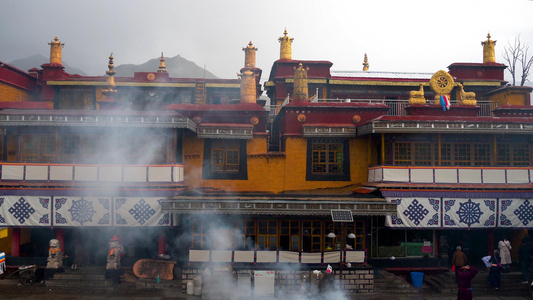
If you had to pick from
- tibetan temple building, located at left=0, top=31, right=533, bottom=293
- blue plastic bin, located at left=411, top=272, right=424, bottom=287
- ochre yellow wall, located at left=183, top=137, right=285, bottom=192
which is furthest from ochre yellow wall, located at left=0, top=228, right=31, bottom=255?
blue plastic bin, located at left=411, top=272, right=424, bottom=287

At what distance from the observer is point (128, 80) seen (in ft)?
92.8

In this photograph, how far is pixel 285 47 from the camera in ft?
96.3

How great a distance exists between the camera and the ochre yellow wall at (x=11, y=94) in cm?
2492

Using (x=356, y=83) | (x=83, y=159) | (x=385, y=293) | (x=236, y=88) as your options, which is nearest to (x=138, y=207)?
(x=83, y=159)

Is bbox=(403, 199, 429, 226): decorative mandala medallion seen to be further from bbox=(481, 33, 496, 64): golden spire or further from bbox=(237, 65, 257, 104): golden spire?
bbox=(481, 33, 496, 64): golden spire

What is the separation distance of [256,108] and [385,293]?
11.4 meters

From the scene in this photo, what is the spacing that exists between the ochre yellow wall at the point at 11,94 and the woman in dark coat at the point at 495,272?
101 ft

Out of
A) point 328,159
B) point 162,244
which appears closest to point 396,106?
point 328,159

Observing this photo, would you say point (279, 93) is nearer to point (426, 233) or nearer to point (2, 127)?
point (426, 233)

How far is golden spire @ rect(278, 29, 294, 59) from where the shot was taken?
29172mm

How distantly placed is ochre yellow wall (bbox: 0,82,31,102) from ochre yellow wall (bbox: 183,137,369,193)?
15.2 metres

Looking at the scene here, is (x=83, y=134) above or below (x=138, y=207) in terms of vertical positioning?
above

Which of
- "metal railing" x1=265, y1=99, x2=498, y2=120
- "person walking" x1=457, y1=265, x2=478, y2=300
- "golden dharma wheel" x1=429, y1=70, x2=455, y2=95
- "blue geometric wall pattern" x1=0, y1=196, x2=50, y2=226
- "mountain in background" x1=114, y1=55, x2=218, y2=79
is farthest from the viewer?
"mountain in background" x1=114, y1=55, x2=218, y2=79

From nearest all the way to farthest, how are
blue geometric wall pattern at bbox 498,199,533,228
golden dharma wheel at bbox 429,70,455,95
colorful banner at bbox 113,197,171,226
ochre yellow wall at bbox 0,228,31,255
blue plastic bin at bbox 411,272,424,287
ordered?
blue plastic bin at bbox 411,272,424,287 < colorful banner at bbox 113,197,171,226 < blue geometric wall pattern at bbox 498,199,533,228 < ochre yellow wall at bbox 0,228,31,255 < golden dharma wheel at bbox 429,70,455,95
